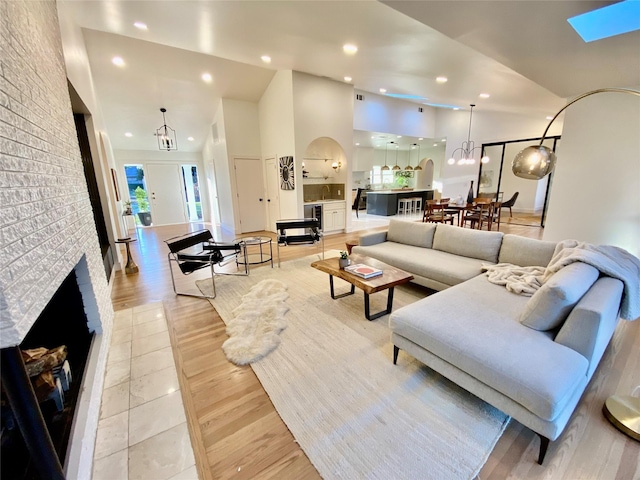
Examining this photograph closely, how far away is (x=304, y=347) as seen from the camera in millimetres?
2225

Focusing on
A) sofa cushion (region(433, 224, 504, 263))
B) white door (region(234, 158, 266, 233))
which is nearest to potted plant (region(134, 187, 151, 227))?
white door (region(234, 158, 266, 233))

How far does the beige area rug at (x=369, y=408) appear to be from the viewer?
1.32 metres

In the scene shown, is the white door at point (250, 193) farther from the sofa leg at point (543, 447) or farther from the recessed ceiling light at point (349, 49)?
the sofa leg at point (543, 447)

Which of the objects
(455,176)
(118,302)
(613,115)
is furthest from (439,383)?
(455,176)

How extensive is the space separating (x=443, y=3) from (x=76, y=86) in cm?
387

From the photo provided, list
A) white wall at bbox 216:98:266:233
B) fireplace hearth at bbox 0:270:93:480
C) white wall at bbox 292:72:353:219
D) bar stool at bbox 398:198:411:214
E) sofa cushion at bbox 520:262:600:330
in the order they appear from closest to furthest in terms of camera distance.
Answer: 1. fireplace hearth at bbox 0:270:93:480
2. sofa cushion at bbox 520:262:600:330
3. white wall at bbox 292:72:353:219
4. white wall at bbox 216:98:266:233
5. bar stool at bbox 398:198:411:214

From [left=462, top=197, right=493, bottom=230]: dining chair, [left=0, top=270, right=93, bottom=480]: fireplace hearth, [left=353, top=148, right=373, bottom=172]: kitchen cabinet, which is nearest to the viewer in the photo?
[left=0, top=270, right=93, bottom=480]: fireplace hearth

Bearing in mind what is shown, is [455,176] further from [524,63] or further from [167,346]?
[167,346]

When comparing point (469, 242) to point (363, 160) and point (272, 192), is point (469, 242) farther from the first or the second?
point (363, 160)

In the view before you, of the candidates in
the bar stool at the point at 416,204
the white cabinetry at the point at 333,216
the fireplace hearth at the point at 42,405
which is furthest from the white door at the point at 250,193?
the bar stool at the point at 416,204

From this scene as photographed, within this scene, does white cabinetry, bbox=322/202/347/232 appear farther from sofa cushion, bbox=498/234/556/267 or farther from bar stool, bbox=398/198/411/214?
sofa cushion, bbox=498/234/556/267

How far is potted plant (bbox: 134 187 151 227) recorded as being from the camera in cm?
864

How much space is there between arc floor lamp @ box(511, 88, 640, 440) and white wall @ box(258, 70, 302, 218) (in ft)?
14.7

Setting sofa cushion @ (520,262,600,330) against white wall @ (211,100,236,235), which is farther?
white wall @ (211,100,236,235)
